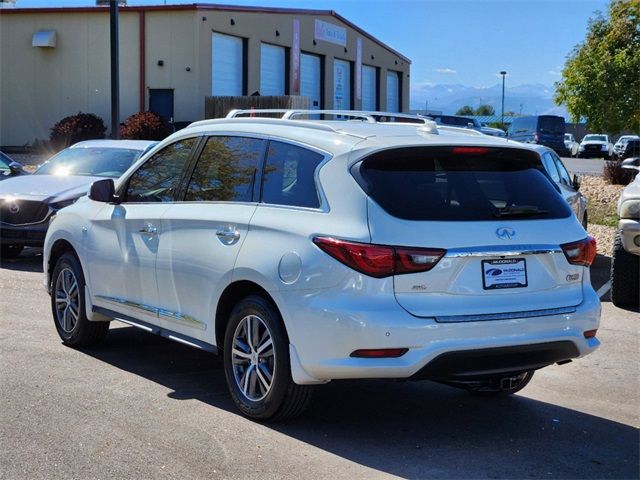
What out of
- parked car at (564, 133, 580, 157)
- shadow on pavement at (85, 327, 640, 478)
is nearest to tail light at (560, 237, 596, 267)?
shadow on pavement at (85, 327, 640, 478)

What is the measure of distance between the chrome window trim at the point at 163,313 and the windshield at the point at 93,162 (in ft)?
21.1

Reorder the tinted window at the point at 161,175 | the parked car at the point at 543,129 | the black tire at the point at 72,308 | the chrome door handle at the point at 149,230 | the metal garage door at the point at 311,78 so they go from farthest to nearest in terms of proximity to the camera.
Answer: the parked car at the point at 543,129, the metal garage door at the point at 311,78, the black tire at the point at 72,308, the tinted window at the point at 161,175, the chrome door handle at the point at 149,230

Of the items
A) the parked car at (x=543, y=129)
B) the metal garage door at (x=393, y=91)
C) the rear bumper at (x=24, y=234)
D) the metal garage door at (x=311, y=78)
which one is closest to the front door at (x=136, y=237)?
the rear bumper at (x=24, y=234)

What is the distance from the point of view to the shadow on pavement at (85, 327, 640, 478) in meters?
5.12

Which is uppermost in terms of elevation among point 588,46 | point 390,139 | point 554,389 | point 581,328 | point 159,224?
point 588,46

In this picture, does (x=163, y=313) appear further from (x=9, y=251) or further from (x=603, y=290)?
(x=9, y=251)

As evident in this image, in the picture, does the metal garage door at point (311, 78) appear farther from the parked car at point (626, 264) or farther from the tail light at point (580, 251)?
the tail light at point (580, 251)

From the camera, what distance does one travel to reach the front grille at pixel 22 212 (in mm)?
12164

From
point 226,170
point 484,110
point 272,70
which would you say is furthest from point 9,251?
point 484,110

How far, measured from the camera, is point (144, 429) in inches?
221

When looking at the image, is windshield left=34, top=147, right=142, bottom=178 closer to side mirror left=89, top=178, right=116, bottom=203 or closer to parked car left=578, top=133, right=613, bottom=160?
side mirror left=89, top=178, right=116, bottom=203

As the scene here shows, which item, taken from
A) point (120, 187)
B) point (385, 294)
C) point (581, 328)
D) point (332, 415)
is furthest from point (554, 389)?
point (120, 187)

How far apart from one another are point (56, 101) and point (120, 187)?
A: 94.4 feet

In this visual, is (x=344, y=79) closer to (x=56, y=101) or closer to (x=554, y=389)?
(x=56, y=101)
